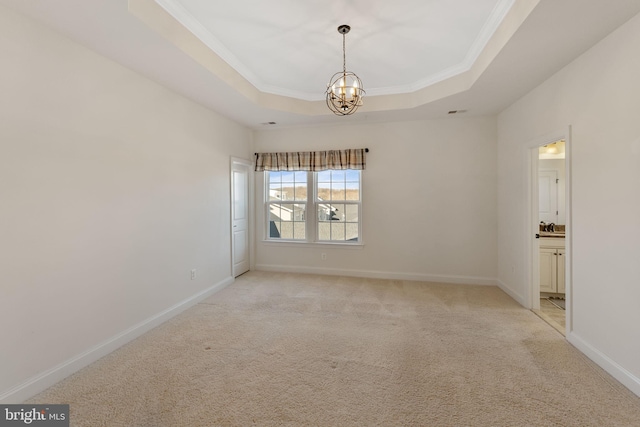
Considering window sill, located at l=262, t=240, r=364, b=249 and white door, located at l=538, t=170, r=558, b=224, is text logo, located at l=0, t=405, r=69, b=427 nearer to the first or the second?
window sill, located at l=262, t=240, r=364, b=249

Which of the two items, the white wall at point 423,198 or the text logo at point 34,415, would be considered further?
the white wall at point 423,198

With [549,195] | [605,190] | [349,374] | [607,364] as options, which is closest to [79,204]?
[349,374]

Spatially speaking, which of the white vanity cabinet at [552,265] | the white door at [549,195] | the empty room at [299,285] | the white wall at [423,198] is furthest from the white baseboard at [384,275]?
the white door at [549,195]

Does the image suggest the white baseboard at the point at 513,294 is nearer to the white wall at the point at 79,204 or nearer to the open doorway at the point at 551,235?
the open doorway at the point at 551,235

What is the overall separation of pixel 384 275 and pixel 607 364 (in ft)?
9.19

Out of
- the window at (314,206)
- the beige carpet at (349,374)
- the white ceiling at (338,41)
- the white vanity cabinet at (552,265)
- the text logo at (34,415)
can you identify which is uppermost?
the white ceiling at (338,41)

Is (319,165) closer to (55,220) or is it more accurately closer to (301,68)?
(301,68)

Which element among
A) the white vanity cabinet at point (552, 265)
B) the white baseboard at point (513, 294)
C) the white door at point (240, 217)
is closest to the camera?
the white baseboard at point (513, 294)

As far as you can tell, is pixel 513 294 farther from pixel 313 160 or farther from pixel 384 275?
pixel 313 160

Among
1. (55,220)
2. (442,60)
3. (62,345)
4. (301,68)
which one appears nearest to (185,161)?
(55,220)

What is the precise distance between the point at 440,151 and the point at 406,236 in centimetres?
147

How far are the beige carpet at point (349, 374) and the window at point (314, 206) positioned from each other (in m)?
1.77

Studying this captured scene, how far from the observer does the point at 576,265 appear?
8.46 ft

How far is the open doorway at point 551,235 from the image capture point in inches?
106
